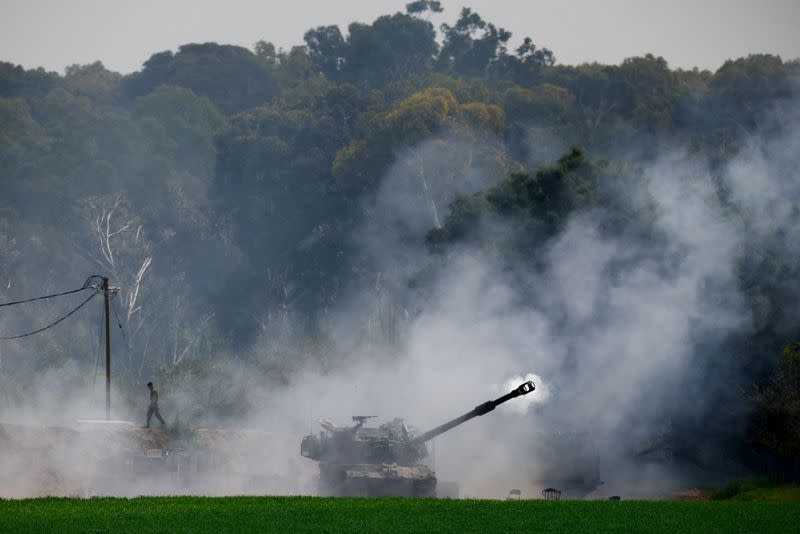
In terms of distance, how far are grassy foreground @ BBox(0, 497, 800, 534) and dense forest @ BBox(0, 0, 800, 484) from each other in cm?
1575

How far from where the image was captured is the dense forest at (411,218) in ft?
211

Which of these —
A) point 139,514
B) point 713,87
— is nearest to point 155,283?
point 713,87

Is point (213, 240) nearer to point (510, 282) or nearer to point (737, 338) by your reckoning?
point (510, 282)

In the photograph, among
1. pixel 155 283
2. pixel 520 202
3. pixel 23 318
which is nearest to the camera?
pixel 520 202

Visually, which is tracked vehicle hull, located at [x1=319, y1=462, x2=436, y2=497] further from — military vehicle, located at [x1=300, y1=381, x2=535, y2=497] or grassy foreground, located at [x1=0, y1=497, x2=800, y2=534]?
grassy foreground, located at [x1=0, y1=497, x2=800, y2=534]

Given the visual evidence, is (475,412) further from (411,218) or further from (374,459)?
(411,218)

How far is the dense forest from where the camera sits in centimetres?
6444

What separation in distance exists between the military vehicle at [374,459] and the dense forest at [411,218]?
14066 millimetres

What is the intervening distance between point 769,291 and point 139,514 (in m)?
30.6

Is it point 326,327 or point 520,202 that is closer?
point 520,202

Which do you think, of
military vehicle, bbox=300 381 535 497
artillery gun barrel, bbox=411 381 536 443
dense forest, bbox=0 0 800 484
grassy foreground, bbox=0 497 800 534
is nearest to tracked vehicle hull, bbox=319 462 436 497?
military vehicle, bbox=300 381 535 497

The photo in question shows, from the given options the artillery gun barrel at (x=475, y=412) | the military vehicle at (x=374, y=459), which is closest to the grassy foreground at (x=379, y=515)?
the artillery gun barrel at (x=475, y=412)

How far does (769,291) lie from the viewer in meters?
63.2

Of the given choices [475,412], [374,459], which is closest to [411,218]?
[374,459]
